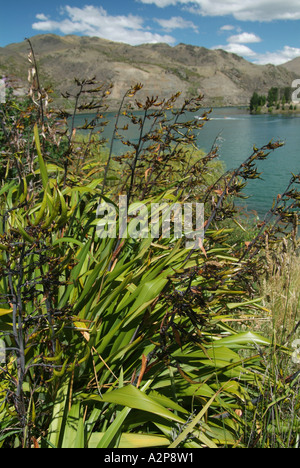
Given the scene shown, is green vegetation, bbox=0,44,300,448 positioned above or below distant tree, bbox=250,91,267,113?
below

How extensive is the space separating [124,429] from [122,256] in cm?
113

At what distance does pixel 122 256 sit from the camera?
97.3 inches

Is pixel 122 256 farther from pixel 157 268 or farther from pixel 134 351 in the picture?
pixel 134 351

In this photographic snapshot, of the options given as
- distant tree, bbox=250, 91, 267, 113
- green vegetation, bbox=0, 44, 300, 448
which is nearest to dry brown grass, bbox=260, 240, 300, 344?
green vegetation, bbox=0, 44, 300, 448

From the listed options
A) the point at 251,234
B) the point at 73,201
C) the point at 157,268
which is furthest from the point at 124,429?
the point at 251,234
